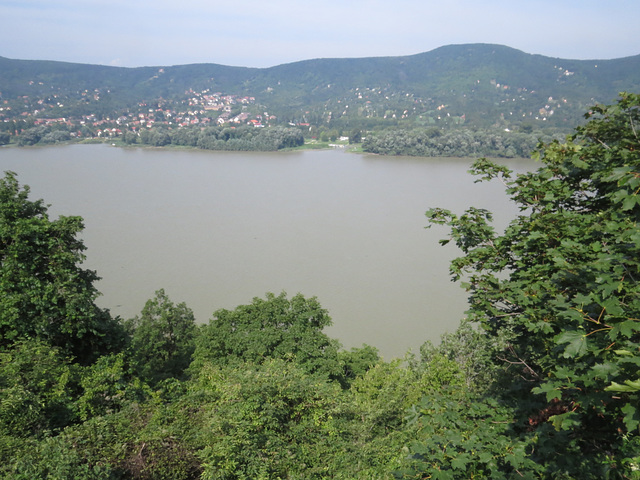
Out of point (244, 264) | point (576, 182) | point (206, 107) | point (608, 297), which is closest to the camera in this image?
point (608, 297)


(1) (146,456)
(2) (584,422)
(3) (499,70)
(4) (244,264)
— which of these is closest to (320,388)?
(1) (146,456)

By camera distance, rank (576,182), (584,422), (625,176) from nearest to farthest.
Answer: (625,176), (584,422), (576,182)

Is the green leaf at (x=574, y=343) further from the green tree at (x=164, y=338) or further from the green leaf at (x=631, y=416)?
the green tree at (x=164, y=338)

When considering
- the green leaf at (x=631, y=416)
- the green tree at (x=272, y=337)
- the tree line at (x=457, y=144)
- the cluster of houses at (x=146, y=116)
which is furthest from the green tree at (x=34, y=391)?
the cluster of houses at (x=146, y=116)

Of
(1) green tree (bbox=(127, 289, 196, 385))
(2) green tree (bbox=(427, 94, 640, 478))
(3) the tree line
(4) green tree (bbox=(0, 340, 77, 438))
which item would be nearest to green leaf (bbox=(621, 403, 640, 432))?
(2) green tree (bbox=(427, 94, 640, 478))

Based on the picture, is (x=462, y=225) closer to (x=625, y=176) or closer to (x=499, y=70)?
(x=625, y=176)

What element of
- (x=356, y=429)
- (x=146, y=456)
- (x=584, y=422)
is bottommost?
(x=356, y=429)
